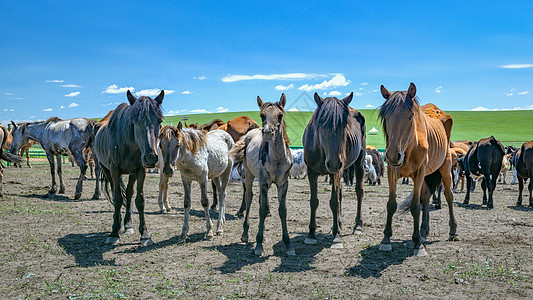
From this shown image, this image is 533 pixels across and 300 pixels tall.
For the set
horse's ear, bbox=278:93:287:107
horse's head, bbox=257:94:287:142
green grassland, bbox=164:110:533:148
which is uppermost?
green grassland, bbox=164:110:533:148

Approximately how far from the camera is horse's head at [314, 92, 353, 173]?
19.8 ft

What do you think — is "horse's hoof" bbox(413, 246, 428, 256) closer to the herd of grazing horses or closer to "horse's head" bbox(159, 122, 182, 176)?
the herd of grazing horses

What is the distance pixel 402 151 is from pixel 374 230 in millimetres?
2918

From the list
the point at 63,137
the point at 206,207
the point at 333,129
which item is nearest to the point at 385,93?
the point at 333,129

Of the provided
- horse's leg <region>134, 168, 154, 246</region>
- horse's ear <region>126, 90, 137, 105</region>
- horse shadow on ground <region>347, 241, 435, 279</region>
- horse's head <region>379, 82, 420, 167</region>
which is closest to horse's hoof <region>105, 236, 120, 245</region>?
horse's leg <region>134, 168, 154, 246</region>

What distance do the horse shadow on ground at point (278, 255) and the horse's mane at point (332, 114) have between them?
2.09 m

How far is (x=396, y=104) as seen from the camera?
5.77 m

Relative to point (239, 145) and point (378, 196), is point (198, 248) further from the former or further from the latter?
point (378, 196)

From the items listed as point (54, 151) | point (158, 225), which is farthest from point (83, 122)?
point (158, 225)

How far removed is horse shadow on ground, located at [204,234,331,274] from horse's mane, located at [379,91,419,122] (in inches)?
98.0

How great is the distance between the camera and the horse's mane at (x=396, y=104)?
18.9 feet

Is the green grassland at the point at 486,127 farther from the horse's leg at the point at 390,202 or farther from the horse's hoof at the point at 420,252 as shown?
the horse's hoof at the point at 420,252

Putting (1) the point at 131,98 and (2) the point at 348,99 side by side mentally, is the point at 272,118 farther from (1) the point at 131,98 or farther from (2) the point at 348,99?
(1) the point at 131,98

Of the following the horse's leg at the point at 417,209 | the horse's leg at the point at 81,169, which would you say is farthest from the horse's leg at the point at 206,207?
the horse's leg at the point at 81,169
